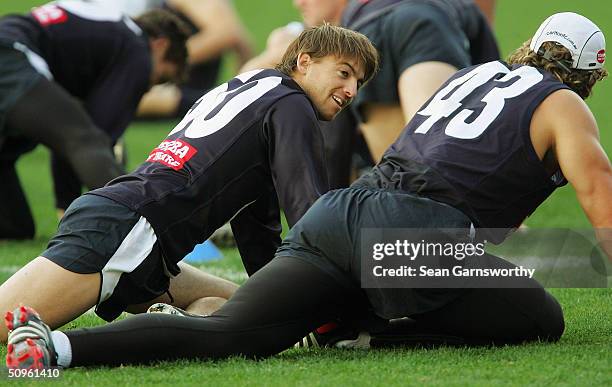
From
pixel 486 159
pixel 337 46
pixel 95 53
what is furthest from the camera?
pixel 95 53

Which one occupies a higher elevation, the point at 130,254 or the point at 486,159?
the point at 486,159

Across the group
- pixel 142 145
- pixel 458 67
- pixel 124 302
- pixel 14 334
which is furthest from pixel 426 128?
pixel 142 145

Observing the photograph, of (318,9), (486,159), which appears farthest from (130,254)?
(318,9)

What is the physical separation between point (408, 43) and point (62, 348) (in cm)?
324

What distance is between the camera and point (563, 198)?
26.9 feet

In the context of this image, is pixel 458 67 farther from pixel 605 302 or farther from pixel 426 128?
pixel 426 128

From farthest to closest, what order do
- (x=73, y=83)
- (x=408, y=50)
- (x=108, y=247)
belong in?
(x=73, y=83), (x=408, y=50), (x=108, y=247)

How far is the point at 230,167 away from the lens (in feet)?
13.2

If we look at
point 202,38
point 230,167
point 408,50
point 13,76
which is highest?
point 230,167

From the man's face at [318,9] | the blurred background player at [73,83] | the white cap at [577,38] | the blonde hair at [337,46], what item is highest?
the white cap at [577,38]

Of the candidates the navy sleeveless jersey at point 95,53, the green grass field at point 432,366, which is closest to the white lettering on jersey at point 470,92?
the green grass field at point 432,366

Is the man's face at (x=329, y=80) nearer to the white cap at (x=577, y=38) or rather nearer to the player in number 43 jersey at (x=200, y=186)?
the player in number 43 jersey at (x=200, y=186)

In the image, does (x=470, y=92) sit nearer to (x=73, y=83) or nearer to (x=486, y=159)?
→ (x=486, y=159)

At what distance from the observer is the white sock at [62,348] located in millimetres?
3453
